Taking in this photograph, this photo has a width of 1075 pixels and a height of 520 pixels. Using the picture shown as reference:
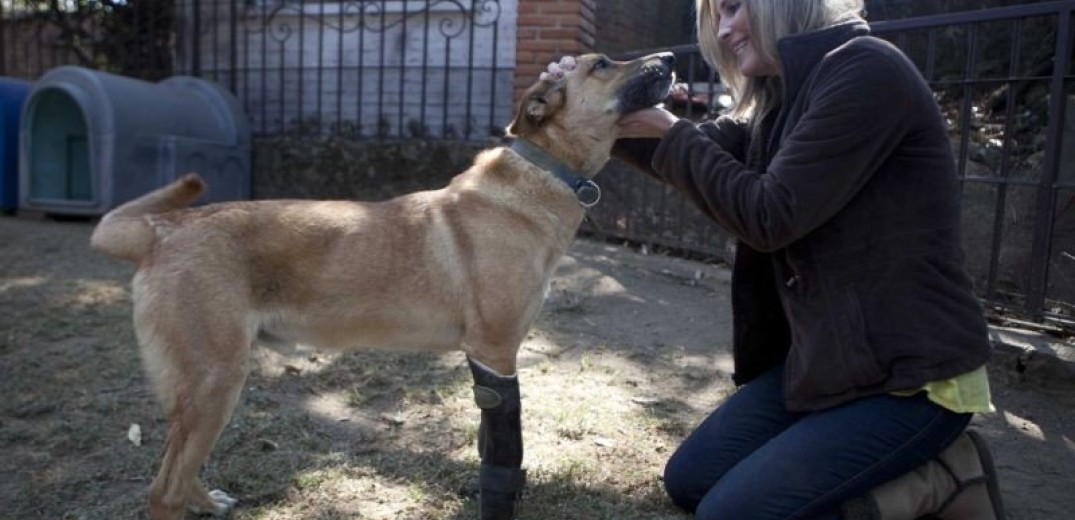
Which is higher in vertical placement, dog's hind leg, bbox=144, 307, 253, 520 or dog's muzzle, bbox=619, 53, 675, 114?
dog's muzzle, bbox=619, 53, 675, 114

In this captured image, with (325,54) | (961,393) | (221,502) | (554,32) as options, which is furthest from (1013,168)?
Result: (325,54)

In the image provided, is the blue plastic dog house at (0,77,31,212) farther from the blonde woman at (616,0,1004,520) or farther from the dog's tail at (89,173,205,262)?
the blonde woman at (616,0,1004,520)

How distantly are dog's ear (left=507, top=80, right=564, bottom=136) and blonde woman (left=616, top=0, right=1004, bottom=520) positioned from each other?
58 cm

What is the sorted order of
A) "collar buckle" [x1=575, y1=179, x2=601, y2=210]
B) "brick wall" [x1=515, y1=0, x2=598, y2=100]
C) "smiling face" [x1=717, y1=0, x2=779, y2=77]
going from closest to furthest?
1. "smiling face" [x1=717, y1=0, x2=779, y2=77]
2. "collar buckle" [x1=575, y1=179, x2=601, y2=210]
3. "brick wall" [x1=515, y1=0, x2=598, y2=100]

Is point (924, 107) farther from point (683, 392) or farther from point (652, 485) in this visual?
point (683, 392)

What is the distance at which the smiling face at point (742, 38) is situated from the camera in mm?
2592

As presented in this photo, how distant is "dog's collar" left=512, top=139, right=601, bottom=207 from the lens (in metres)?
2.96

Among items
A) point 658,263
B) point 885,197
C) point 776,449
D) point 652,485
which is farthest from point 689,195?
point 658,263

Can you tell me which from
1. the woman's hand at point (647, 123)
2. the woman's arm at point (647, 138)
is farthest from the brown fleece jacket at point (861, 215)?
the woman's arm at point (647, 138)

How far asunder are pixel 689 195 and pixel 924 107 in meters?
0.69

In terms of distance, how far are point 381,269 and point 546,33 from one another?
4930 millimetres

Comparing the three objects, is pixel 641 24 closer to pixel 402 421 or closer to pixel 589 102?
pixel 589 102

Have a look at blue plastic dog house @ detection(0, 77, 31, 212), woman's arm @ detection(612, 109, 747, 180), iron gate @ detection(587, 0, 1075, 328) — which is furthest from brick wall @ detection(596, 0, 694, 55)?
blue plastic dog house @ detection(0, 77, 31, 212)

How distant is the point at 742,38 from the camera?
264 centimetres
